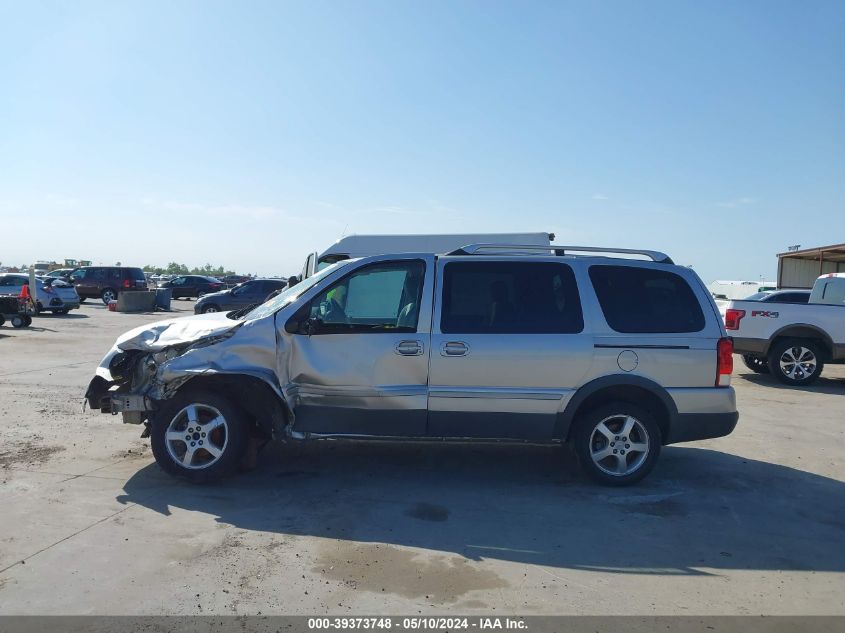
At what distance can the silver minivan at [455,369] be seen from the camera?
221 inches

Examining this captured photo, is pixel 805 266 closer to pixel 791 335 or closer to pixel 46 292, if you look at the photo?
pixel 791 335

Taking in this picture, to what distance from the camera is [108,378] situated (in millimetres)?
5930

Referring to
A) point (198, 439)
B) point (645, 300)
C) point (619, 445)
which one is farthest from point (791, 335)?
point (198, 439)

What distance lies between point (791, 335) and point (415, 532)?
9.91 meters

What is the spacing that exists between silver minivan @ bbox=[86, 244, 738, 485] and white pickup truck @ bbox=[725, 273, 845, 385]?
7.16 metres

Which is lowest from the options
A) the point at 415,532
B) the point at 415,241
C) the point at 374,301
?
the point at 415,532

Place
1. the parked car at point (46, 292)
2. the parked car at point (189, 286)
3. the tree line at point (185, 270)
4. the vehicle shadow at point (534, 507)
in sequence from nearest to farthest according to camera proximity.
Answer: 1. the vehicle shadow at point (534, 507)
2. the parked car at point (46, 292)
3. the parked car at point (189, 286)
4. the tree line at point (185, 270)

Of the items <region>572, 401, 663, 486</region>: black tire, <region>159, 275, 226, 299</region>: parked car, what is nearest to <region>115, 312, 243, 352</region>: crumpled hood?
<region>572, 401, 663, 486</region>: black tire

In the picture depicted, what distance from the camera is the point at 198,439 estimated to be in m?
5.64

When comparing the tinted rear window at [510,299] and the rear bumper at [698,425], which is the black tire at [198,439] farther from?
the rear bumper at [698,425]

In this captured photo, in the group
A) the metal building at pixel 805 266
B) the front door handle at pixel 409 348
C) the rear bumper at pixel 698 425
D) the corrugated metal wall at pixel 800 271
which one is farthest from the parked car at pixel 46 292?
the corrugated metal wall at pixel 800 271

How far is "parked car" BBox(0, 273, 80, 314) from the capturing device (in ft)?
82.5

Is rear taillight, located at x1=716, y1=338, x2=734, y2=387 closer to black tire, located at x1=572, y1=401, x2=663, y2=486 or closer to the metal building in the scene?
black tire, located at x1=572, y1=401, x2=663, y2=486

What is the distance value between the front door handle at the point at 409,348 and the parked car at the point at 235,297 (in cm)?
1940
